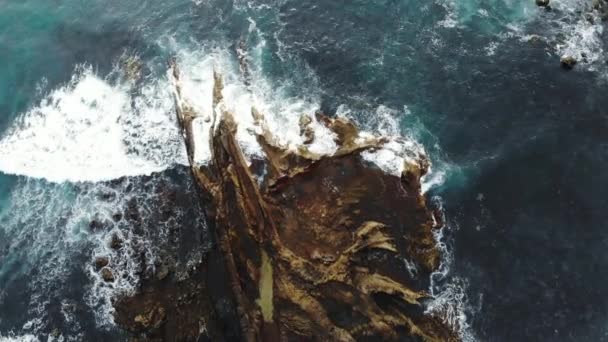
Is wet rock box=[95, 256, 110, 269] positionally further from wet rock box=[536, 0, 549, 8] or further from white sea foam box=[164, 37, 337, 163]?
wet rock box=[536, 0, 549, 8]

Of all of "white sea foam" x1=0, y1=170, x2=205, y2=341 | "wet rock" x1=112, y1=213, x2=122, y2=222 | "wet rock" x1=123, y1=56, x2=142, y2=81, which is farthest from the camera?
"wet rock" x1=123, y1=56, x2=142, y2=81

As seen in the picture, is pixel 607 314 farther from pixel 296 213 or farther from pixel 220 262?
pixel 220 262

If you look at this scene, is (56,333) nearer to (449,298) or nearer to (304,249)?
(304,249)

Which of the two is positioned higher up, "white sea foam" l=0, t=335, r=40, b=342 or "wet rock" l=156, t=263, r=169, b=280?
"wet rock" l=156, t=263, r=169, b=280

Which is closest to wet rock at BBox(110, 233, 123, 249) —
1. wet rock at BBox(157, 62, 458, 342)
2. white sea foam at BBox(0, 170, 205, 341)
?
white sea foam at BBox(0, 170, 205, 341)

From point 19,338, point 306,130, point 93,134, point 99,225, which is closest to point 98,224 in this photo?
point 99,225

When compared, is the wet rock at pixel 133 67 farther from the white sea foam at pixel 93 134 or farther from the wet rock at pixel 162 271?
the wet rock at pixel 162 271

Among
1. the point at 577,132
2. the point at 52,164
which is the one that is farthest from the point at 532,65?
the point at 52,164

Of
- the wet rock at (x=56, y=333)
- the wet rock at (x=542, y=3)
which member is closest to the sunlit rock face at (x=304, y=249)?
the wet rock at (x=56, y=333)
